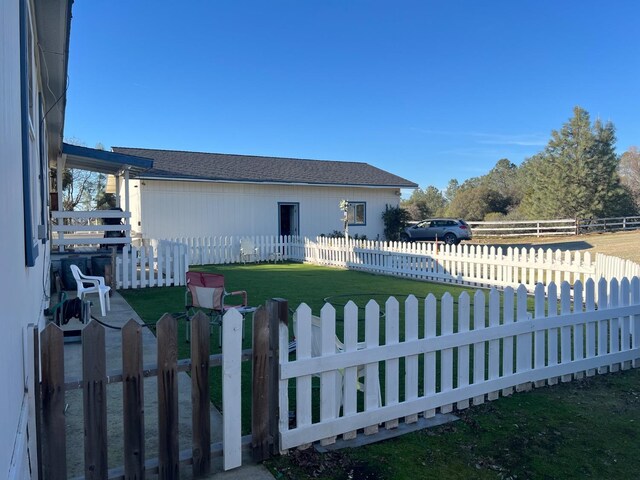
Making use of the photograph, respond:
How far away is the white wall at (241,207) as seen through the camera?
62.5ft

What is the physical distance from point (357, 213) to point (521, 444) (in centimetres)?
2117

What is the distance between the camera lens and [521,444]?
11.5 feet

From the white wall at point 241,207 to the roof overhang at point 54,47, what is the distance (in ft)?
32.9

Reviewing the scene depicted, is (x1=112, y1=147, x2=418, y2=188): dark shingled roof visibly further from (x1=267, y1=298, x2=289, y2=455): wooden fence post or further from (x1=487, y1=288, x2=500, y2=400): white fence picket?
(x1=267, y1=298, x2=289, y2=455): wooden fence post

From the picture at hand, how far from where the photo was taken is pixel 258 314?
10.3 ft

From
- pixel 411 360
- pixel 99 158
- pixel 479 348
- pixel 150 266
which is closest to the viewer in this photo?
pixel 411 360

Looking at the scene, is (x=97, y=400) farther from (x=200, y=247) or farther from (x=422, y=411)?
(x=200, y=247)

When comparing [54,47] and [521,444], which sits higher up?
[54,47]

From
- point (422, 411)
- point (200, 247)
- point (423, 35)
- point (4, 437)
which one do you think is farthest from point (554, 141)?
point (4, 437)

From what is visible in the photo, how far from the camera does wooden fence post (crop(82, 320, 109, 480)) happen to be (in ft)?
8.53

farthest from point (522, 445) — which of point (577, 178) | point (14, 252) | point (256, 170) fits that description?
point (577, 178)

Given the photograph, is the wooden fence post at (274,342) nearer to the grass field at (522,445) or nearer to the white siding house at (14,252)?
the grass field at (522,445)

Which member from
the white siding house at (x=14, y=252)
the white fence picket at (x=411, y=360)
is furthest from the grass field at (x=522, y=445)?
the white siding house at (x=14, y=252)

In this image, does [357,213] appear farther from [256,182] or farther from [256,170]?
[256,182]
